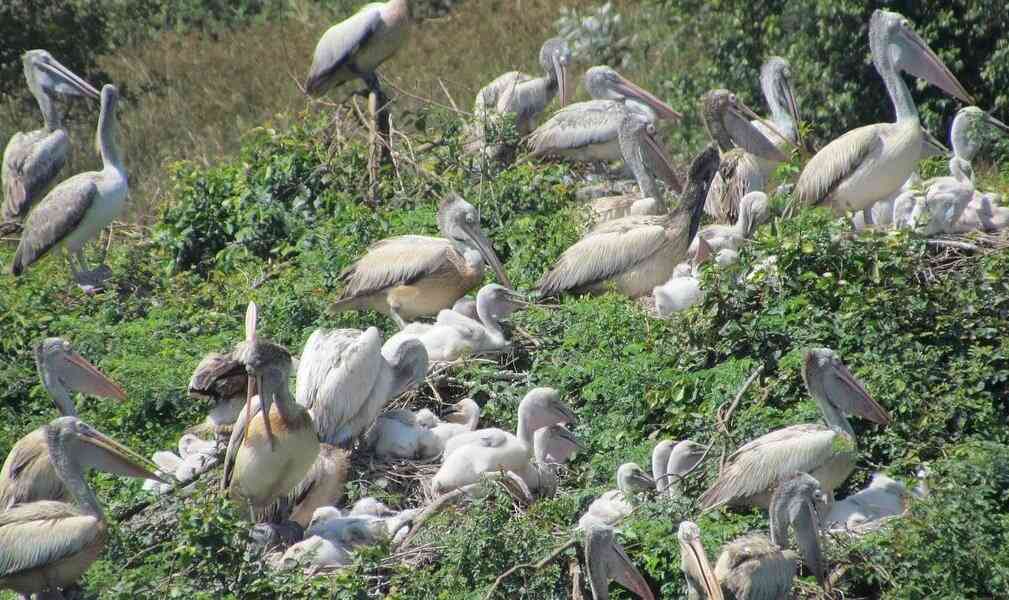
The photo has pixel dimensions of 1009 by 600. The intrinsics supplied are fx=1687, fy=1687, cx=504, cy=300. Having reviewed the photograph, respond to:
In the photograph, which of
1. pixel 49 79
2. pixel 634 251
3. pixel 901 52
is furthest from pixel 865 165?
pixel 49 79

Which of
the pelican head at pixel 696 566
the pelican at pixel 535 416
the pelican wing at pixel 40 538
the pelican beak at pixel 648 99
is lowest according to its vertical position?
the pelican beak at pixel 648 99

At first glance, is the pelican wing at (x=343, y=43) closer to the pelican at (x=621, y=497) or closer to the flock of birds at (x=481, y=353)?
the flock of birds at (x=481, y=353)

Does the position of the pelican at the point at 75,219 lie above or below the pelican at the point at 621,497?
above

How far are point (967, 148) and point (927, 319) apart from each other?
2.59m

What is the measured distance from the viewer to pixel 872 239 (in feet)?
29.0

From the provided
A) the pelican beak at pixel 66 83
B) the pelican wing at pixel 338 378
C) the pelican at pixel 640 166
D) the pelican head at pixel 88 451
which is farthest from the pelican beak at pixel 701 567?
the pelican beak at pixel 66 83

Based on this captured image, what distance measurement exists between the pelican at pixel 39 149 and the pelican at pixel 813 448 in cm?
722

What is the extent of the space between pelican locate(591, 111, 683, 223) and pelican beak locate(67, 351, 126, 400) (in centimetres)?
382

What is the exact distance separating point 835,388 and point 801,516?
42.2 inches

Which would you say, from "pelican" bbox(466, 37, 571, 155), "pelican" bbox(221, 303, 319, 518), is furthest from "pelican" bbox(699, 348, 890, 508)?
"pelican" bbox(466, 37, 571, 155)

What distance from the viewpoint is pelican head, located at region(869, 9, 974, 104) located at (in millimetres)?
10930

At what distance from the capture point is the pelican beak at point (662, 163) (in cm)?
1183

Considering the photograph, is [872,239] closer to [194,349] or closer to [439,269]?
[439,269]

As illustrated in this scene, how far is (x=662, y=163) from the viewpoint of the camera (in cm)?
1182
